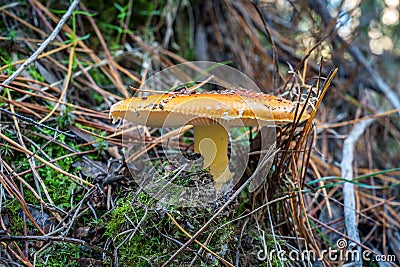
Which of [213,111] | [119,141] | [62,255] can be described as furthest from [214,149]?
[62,255]

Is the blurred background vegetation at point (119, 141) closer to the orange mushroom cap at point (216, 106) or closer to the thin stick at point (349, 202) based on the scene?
the thin stick at point (349, 202)

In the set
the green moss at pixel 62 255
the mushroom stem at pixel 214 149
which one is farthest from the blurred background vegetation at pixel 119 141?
the mushroom stem at pixel 214 149

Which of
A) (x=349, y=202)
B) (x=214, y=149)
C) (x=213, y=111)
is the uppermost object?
(x=213, y=111)

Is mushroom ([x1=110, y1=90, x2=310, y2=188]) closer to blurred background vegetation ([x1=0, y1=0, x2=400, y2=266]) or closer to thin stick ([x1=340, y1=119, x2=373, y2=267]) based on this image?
blurred background vegetation ([x1=0, y1=0, x2=400, y2=266])

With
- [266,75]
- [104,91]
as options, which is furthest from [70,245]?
[266,75]

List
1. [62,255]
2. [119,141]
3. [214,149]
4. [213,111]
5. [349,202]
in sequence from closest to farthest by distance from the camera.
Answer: [213,111] < [62,255] < [214,149] < [349,202] < [119,141]

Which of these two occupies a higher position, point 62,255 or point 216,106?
point 216,106

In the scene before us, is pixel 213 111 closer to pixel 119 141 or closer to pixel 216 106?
pixel 216 106

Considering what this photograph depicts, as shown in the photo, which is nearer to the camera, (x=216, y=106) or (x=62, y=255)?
(x=216, y=106)

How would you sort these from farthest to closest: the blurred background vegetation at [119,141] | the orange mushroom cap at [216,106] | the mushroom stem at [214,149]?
the mushroom stem at [214,149]
the blurred background vegetation at [119,141]
the orange mushroom cap at [216,106]
